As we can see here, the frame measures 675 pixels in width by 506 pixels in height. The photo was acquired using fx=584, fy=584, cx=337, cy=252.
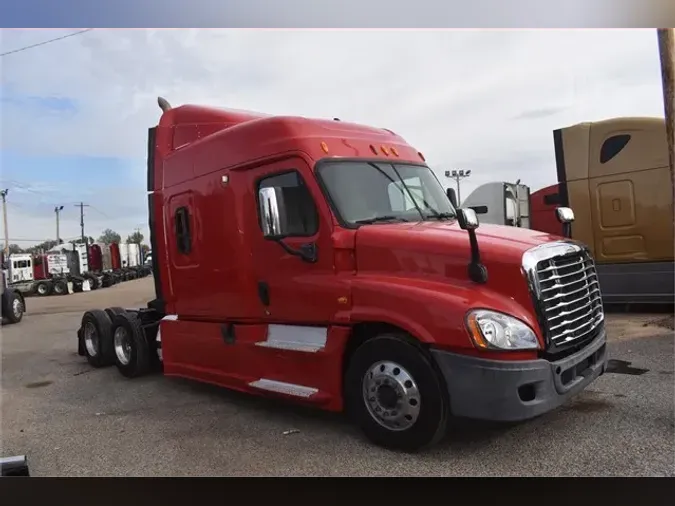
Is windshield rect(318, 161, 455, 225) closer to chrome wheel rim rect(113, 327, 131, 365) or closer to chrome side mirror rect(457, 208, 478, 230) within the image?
chrome side mirror rect(457, 208, 478, 230)

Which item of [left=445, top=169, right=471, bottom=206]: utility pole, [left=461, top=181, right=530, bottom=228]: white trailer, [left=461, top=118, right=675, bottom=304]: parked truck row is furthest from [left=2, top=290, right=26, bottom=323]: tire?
[left=461, top=118, right=675, bottom=304]: parked truck row

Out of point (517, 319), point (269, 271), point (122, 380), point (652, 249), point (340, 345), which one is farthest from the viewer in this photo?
point (652, 249)

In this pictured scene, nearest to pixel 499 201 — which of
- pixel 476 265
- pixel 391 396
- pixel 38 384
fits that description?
pixel 476 265

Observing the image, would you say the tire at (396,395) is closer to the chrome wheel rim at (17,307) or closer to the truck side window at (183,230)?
the truck side window at (183,230)

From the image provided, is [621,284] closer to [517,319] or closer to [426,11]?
[517,319]

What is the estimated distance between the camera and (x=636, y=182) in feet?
24.7

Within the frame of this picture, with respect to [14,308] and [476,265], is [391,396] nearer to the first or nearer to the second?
[476,265]

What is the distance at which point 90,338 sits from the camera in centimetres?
520

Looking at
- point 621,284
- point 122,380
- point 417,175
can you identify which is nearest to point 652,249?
point 621,284

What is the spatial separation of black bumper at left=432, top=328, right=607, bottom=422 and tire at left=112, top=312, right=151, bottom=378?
3205 millimetres

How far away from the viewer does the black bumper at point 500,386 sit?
310cm

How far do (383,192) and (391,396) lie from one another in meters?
1.40

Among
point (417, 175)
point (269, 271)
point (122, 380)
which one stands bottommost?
point (122, 380)

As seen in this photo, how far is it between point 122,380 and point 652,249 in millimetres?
6486
